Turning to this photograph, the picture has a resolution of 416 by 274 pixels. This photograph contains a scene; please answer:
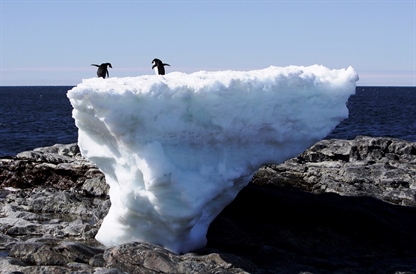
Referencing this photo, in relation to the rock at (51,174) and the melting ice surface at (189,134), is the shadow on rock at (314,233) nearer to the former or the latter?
the melting ice surface at (189,134)

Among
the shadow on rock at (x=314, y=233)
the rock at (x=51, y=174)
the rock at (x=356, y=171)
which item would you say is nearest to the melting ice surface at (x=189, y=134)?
the shadow on rock at (x=314, y=233)

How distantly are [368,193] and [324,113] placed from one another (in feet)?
19.0

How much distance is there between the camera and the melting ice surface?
12.7 m

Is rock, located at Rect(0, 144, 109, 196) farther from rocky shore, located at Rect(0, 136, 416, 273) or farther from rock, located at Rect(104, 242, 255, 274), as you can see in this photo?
rock, located at Rect(104, 242, 255, 274)

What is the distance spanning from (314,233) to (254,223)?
1.30 m

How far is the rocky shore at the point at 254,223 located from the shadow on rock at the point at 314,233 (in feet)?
0.07

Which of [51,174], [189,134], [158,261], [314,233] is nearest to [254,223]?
[314,233]

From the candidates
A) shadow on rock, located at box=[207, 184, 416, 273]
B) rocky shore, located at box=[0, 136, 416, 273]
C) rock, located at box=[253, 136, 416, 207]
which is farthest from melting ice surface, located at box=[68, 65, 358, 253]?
rock, located at box=[253, 136, 416, 207]

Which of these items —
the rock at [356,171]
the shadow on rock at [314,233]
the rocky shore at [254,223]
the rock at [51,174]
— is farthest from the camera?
the rock at [51,174]

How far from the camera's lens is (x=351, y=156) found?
84.4ft

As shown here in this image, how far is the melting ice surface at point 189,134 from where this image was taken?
12.7 m

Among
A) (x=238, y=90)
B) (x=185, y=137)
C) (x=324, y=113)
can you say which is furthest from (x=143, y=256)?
(x=324, y=113)

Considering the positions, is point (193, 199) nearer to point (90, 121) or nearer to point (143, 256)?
point (143, 256)

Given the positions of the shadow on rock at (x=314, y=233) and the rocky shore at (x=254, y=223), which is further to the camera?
the shadow on rock at (x=314, y=233)
